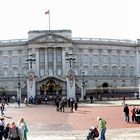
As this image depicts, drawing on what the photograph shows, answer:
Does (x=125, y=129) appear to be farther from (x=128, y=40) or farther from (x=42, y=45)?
(x=128, y=40)

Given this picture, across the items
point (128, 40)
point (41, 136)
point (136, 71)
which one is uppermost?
point (128, 40)

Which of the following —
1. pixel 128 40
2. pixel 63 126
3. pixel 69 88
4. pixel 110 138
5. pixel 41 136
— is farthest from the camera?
pixel 128 40

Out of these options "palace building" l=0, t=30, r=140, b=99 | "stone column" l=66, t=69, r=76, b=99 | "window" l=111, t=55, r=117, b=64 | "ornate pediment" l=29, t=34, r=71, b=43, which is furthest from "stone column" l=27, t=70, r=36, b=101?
"window" l=111, t=55, r=117, b=64

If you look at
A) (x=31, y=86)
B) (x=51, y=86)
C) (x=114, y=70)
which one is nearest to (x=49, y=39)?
(x=51, y=86)

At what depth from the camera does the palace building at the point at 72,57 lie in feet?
346

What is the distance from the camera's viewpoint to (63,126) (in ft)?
105

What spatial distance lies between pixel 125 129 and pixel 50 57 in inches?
3106

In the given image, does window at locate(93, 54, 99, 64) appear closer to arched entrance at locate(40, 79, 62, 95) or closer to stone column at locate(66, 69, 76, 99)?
arched entrance at locate(40, 79, 62, 95)

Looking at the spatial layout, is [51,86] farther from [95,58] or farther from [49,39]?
[95,58]

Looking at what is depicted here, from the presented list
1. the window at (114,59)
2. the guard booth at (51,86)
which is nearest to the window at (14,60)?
the guard booth at (51,86)

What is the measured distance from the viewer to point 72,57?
101 metres

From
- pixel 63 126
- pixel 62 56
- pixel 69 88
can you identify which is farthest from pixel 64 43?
pixel 63 126

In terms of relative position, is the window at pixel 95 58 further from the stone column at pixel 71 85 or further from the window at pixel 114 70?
the stone column at pixel 71 85

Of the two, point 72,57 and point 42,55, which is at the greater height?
point 42,55
